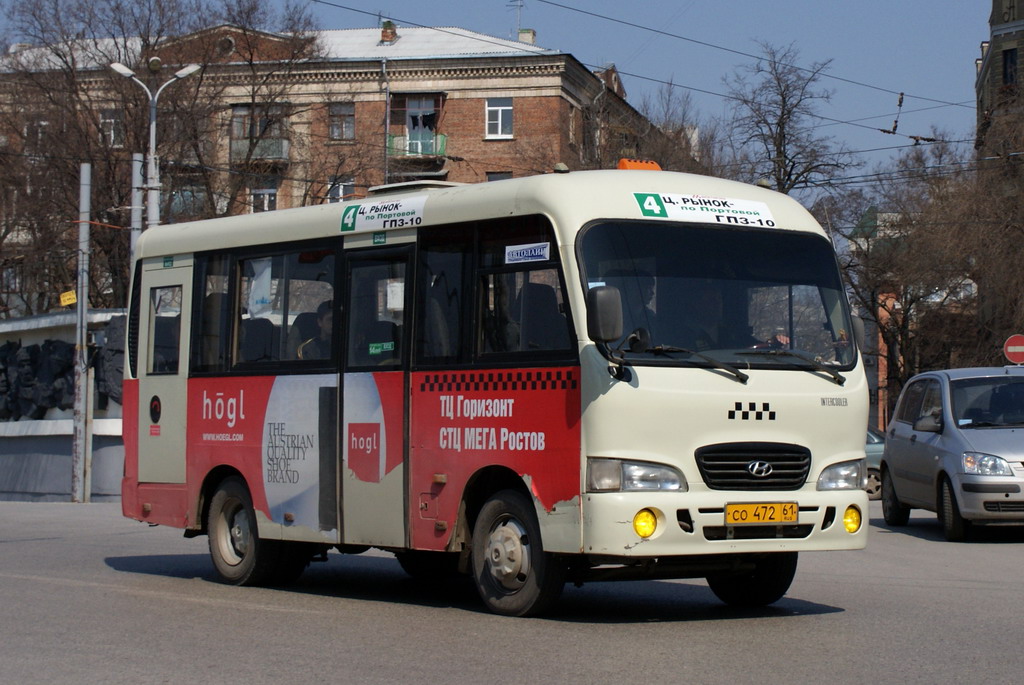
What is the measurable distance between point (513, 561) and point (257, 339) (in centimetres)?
366

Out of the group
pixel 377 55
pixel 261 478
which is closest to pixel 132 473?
pixel 261 478

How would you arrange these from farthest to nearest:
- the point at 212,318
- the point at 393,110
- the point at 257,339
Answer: the point at 393,110, the point at 212,318, the point at 257,339

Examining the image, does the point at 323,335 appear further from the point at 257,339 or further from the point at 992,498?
the point at 992,498

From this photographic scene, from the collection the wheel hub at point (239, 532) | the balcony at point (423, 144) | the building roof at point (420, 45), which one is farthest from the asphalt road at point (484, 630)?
the building roof at point (420, 45)

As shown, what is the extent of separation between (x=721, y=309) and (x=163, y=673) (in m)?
4.07

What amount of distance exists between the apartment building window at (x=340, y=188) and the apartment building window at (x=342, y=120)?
415 cm

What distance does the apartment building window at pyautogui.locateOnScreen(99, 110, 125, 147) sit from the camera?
4784 cm

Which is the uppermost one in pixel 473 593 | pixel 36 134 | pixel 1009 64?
pixel 1009 64

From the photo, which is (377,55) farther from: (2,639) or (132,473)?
(2,639)

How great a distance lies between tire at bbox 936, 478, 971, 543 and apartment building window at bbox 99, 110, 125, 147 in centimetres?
3623

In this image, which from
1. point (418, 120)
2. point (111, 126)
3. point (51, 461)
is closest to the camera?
point (51, 461)

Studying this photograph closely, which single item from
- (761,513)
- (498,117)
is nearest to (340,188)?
(498,117)

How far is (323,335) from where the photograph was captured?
11.5m

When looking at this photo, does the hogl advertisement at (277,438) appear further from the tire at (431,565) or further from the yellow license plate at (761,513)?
the yellow license plate at (761,513)
